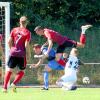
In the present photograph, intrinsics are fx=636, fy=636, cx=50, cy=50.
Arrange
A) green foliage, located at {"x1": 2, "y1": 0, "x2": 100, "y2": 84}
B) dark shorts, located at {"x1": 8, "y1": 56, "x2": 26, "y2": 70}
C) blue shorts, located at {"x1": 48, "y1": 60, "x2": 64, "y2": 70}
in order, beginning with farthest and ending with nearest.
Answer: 1. green foliage, located at {"x1": 2, "y1": 0, "x2": 100, "y2": 84}
2. blue shorts, located at {"x1": 48, "y1": 60, "x2": 64, "y2": 70}
3. dark shorts, located at {"x1": 8, "y1": 56, "x2": 26, "y2": 70}

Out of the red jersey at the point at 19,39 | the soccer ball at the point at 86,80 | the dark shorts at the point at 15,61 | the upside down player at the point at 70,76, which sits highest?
the red jersey at the point at 19,39

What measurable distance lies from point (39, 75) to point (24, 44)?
32.0ft

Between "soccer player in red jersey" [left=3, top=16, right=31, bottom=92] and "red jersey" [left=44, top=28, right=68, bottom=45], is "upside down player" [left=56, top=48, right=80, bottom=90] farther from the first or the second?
"soccer player in red jersey" [left=3, top=16, right=31, bottom=92]

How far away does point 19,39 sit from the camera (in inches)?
648

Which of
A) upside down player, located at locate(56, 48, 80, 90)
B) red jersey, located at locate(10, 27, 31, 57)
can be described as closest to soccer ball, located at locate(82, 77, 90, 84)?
upside down player, located at locate(56, 48, 80, 90)

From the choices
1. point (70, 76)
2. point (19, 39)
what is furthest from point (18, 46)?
point (70, 76)

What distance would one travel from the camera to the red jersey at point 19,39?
54.0ft

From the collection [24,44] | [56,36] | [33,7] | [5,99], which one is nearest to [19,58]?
[24,44]

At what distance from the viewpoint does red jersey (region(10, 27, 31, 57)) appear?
16.5 m

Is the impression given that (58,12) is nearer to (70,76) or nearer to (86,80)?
(86,80)

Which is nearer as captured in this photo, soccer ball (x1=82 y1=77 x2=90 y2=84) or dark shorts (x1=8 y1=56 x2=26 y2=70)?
dark shorts (x1=8 y1=56 x2=26 y2=70)

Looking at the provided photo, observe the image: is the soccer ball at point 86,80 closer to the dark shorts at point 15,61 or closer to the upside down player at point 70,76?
the upside down player at point 70,76

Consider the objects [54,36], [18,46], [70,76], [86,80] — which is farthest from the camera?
[86,80]

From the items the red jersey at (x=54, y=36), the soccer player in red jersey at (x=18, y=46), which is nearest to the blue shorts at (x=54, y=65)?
the red jersey at (x=54, y=36)
